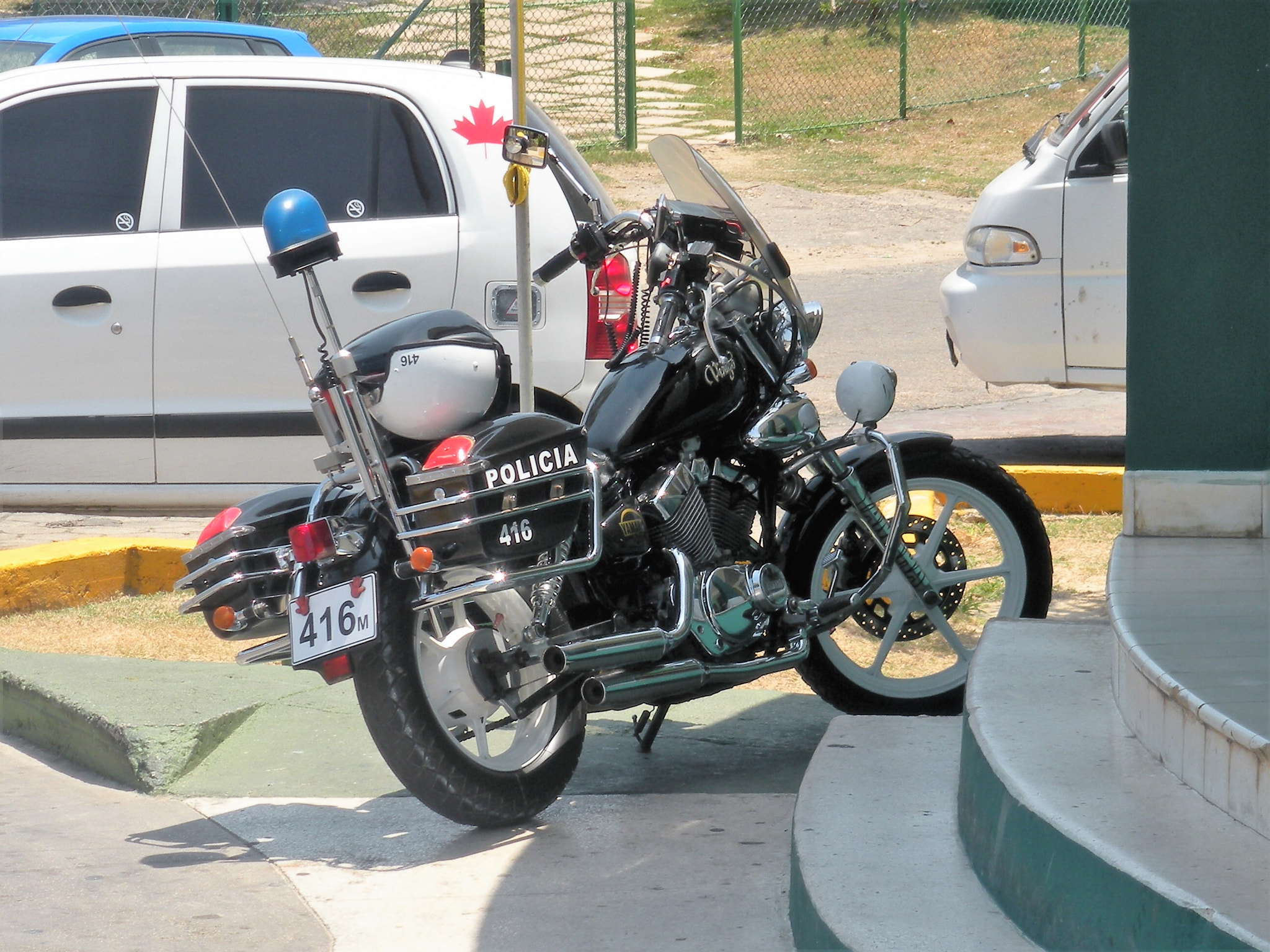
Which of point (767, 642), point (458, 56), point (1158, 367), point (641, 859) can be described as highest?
point (458, 56)

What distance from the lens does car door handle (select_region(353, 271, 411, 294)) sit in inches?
221

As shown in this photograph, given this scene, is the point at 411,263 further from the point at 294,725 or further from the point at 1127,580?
the point at 1127,580

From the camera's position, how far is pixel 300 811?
3717 mm

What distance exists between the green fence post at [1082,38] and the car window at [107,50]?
1369cm

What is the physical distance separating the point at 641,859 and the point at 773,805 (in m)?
0.40

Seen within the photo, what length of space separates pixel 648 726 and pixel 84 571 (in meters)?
2.34

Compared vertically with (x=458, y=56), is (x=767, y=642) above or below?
below

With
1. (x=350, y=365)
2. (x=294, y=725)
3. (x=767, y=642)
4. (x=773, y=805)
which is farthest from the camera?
(x=294, y=725)

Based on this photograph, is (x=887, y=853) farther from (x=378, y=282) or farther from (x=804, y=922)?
(x=378, y=282)

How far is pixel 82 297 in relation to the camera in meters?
5.57

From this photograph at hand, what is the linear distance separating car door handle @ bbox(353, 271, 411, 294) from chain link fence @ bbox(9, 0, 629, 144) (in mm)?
8585

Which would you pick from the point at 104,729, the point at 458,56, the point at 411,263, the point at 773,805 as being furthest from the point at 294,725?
the point at 458,56

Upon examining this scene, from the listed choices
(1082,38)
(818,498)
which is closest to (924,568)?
(818,498)

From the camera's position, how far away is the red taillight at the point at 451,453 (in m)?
3.26
